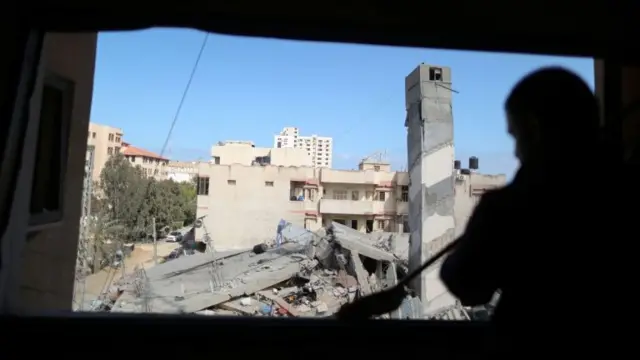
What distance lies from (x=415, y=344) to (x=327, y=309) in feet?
21.1

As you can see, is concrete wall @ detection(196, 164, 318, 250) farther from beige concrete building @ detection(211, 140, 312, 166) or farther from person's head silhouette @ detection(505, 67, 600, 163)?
person's head silhouette @ detection(505, 67, 600, 163)

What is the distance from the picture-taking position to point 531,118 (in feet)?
2.32

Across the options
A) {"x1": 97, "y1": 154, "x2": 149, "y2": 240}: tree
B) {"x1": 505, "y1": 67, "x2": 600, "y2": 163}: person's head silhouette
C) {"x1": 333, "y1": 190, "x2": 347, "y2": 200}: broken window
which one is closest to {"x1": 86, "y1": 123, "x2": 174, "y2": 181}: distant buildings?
{"x1": 97, "y1": 154, "x2": 149, "y2": 240}: tree

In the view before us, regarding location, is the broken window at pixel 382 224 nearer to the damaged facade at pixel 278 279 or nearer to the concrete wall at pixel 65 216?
the damaged facade at pixel 278 279

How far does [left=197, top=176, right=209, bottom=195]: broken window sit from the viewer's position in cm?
1725

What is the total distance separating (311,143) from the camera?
25.4m

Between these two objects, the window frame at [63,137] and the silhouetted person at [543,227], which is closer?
the silhouetted person at [543,227]

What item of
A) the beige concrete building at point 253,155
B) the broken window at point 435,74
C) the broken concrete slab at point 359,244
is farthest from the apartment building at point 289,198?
the broken window at point 435,74

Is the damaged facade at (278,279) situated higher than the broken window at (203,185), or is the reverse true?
the broken window at (203,185)

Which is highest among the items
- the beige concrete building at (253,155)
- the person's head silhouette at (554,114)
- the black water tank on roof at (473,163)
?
the beige concrete building at (253,155)

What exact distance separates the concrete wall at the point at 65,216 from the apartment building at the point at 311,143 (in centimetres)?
2081

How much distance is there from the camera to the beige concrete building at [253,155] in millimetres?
18625

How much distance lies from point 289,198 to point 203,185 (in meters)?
3.23

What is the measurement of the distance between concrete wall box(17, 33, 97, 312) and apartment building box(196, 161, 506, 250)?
50.1 ft
